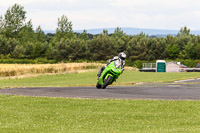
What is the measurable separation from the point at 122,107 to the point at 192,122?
4.16 m

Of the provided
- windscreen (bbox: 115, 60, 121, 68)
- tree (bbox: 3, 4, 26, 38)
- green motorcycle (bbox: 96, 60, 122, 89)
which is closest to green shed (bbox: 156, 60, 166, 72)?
green motorcycle (bbox: 96, 60, 122, 89)

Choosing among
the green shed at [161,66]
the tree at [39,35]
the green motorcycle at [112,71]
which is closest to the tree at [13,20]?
the tree at [39,35]

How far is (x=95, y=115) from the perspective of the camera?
51.9 ft

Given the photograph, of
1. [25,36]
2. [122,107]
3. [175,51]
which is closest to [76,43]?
[175,51]

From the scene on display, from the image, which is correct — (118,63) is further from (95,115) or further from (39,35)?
(39,35)

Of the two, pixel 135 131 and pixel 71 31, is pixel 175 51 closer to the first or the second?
pixel 71 31

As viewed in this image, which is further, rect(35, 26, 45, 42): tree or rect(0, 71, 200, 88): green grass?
rect(35, 26, 45, 42): tree

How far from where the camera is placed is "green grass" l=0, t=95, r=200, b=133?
13.1 m

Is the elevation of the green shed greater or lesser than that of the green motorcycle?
lesser

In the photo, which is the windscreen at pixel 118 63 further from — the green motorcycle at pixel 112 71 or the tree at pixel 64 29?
the tree at pixel 64 29

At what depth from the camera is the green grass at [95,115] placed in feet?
43.0

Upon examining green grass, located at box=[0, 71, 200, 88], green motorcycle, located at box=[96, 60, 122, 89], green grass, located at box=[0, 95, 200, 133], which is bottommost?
green grass, located at box=[0, 71, 200, 88]

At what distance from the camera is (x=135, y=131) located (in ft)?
41.2

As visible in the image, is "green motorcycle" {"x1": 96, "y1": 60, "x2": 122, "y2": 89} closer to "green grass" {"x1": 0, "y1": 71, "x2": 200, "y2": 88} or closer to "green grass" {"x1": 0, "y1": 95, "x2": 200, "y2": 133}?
"green grass" {"x1": 0, "y1": 95, "x2": 200, "y2": 133}
